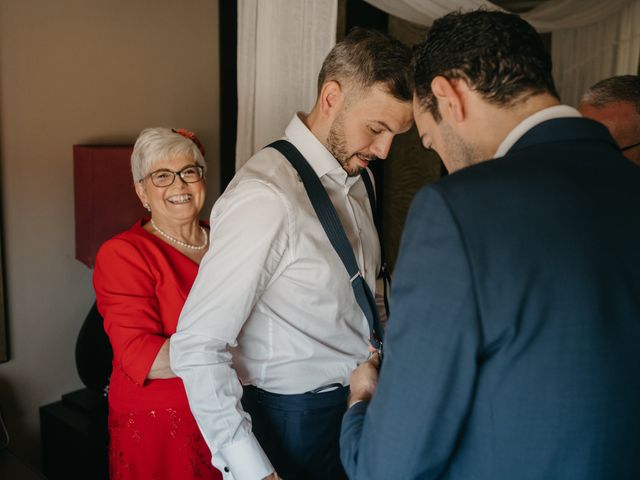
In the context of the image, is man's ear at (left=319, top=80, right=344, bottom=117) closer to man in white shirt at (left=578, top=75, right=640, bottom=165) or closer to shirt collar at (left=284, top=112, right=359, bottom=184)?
shirt collar at (left=284, top=112, right=359, bottom=184)

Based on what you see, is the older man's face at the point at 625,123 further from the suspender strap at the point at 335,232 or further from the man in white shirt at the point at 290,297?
the suspender strap at the point at 335,232

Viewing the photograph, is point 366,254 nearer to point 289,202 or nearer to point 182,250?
point 289,202

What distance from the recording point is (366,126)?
1.55 m

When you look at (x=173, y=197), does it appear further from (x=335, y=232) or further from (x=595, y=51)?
(x=595, y=51)

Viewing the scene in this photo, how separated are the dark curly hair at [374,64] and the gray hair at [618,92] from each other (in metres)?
1.19

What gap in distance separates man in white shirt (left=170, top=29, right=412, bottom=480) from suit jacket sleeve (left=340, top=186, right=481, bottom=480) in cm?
52

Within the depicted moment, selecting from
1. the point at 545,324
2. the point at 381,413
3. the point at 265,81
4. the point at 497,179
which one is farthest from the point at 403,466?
the point at 265,81

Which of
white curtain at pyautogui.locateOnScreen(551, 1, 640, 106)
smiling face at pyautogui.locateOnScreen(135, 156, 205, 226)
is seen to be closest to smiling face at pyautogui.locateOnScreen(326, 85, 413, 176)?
smiling face at pyautogui.locateOnScreen(135, 156, 205, 226)

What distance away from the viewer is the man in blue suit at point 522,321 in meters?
0.80

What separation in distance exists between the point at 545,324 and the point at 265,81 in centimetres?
172

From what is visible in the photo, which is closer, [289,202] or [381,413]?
[381,413]

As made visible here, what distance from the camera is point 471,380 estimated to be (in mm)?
825

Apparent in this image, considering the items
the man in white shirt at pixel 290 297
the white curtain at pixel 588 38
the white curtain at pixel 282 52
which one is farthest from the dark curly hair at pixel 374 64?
the white curtain at pixel 588 38

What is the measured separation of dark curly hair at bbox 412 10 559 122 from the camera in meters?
Answer: 0.94
